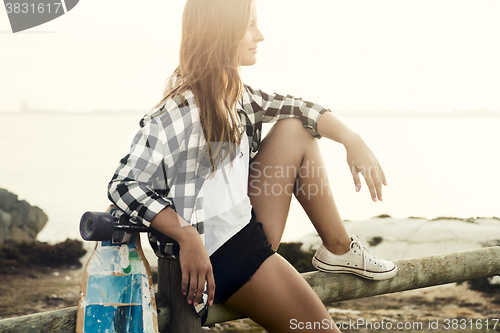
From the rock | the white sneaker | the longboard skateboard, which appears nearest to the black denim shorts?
the longboard skateboard

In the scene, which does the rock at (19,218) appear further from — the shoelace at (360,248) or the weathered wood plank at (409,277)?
the shoelace at (360,248)

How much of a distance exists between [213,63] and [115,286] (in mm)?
645

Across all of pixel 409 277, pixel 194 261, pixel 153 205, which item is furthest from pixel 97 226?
pixel 409 277

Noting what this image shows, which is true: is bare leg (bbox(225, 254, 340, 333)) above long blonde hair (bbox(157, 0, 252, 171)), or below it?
below

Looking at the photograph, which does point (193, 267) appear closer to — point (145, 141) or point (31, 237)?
point (145, 141)

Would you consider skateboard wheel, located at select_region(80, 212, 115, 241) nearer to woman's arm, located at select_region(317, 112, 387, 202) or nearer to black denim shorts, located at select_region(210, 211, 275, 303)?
black denim shorts, located at select_region(210, 211, 275, 303)

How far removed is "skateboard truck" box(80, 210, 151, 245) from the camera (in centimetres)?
95

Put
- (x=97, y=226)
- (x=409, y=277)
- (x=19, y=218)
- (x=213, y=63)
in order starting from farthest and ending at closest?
(x=19, y=218) < (x=409, y=277) < (x=213, y=63) < (x=97, y=226)

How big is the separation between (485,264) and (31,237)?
15.2 feet

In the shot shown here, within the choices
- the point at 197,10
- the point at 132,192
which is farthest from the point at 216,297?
the point at 197,10

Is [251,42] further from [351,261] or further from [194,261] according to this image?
[351,261]

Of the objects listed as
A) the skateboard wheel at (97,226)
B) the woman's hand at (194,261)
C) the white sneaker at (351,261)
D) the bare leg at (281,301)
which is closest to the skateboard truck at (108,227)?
the skateboard wheel at (97,226)

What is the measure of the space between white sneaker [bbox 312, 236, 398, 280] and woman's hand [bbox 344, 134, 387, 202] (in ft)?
0.98

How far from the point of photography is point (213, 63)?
117cm
